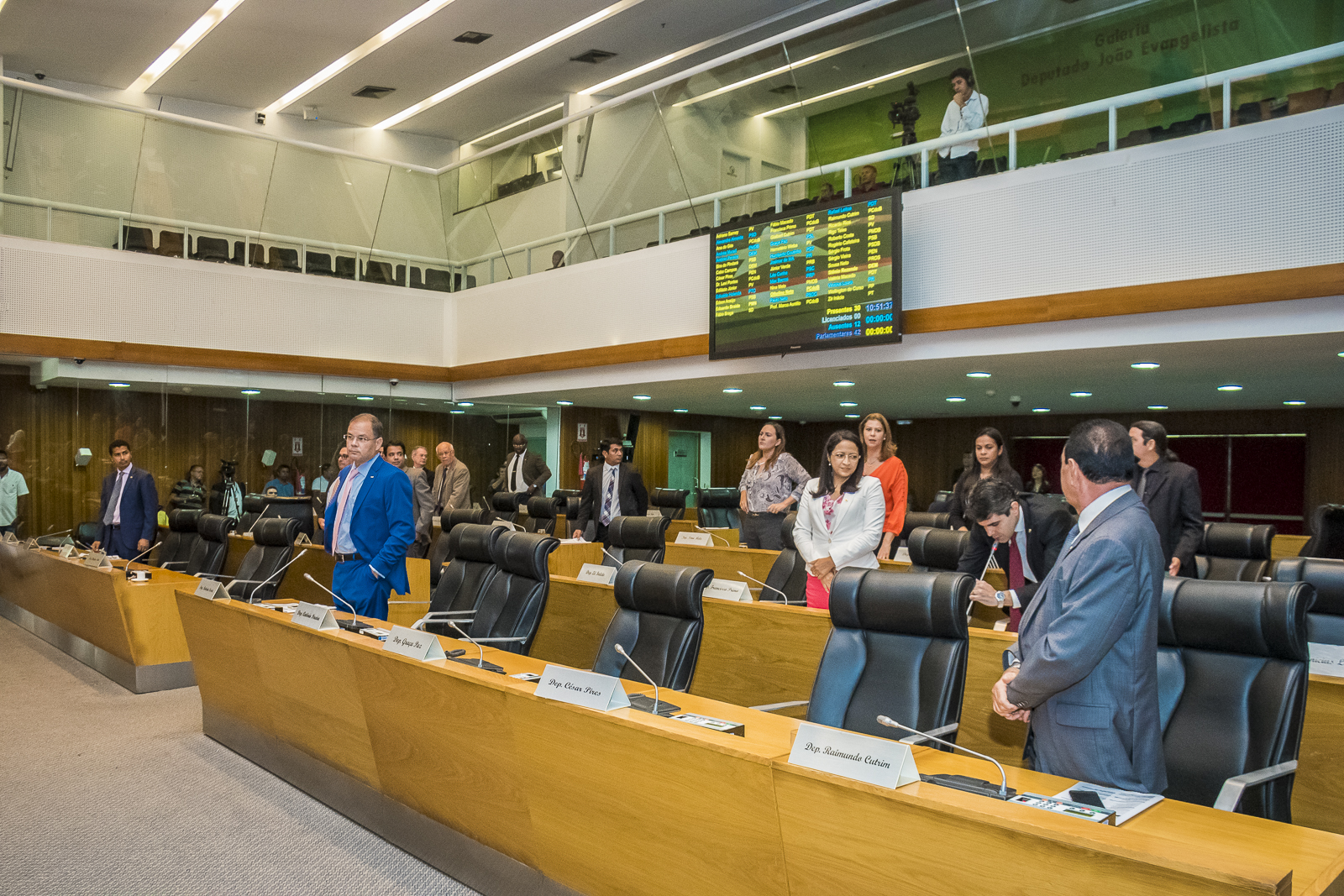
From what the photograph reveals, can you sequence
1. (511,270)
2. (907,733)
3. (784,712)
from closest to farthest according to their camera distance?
(907,733) < (784,712) < (511,270)

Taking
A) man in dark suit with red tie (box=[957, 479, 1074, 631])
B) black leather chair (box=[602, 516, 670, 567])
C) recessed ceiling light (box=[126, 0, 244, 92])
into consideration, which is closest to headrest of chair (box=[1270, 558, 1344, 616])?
man in dark suit with red tie (box=[957, 479, 1074, 631])

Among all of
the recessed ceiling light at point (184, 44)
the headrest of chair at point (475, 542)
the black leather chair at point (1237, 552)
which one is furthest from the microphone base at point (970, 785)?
the recessed ceiling light at point (184, 44)

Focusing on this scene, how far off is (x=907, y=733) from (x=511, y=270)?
9281 mm

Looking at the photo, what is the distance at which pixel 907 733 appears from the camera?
2914 mm

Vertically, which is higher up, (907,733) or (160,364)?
(160,364)

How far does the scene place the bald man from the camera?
8.81 meters

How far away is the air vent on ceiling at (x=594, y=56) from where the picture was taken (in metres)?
13.0

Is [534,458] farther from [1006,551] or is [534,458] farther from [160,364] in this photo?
[1006,551]

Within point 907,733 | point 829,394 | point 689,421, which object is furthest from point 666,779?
point 689,421

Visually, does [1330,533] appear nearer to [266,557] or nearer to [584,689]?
[584,689]

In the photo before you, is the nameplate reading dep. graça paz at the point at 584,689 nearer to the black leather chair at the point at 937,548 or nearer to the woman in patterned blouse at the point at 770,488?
the black leather chair at the point at 937,548

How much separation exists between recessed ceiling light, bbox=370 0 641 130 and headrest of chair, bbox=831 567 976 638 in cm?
1010

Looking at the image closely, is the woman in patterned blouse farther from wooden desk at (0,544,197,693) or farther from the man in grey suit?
the man in grey suit

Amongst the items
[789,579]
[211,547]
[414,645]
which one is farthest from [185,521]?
[414,645]
